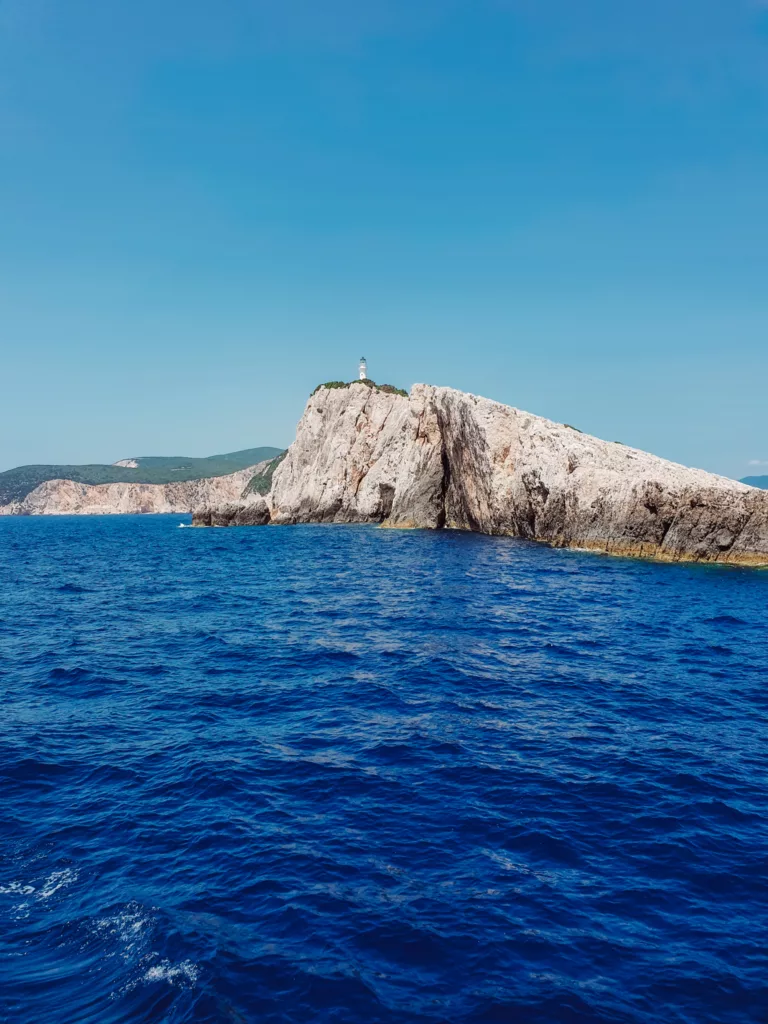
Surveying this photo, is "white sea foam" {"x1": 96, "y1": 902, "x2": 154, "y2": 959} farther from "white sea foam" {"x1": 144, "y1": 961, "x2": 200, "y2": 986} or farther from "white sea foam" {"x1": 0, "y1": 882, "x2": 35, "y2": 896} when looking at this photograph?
"white sea foam" {"x1": 0, "y1": 882, "x2": 35, "y2": 896}

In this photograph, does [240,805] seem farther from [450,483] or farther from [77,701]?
[450,483]

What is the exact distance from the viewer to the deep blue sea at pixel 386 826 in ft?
26.8

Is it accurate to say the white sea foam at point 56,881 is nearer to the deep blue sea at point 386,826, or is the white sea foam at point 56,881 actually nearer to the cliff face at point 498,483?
the deep blue sea at point 386,826

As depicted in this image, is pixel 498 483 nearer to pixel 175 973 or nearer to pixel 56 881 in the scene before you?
pixel 56 881

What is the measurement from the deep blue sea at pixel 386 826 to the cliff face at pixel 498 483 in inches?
1031

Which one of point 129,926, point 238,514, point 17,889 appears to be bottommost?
point 17,889

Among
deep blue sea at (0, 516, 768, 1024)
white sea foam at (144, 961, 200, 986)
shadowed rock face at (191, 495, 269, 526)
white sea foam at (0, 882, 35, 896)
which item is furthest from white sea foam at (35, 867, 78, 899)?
shadowed rock face at (191, 495, 269, 526)

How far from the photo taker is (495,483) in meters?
70.1

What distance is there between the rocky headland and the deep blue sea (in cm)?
2607

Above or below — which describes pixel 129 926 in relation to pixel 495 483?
below

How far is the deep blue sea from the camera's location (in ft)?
→ 26.8

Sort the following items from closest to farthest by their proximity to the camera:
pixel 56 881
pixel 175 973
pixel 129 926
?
pixel 175 973 → pixel 129 926 → pixel 56 881

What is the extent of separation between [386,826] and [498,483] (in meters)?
60.2

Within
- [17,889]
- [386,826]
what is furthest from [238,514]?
[17,889]
